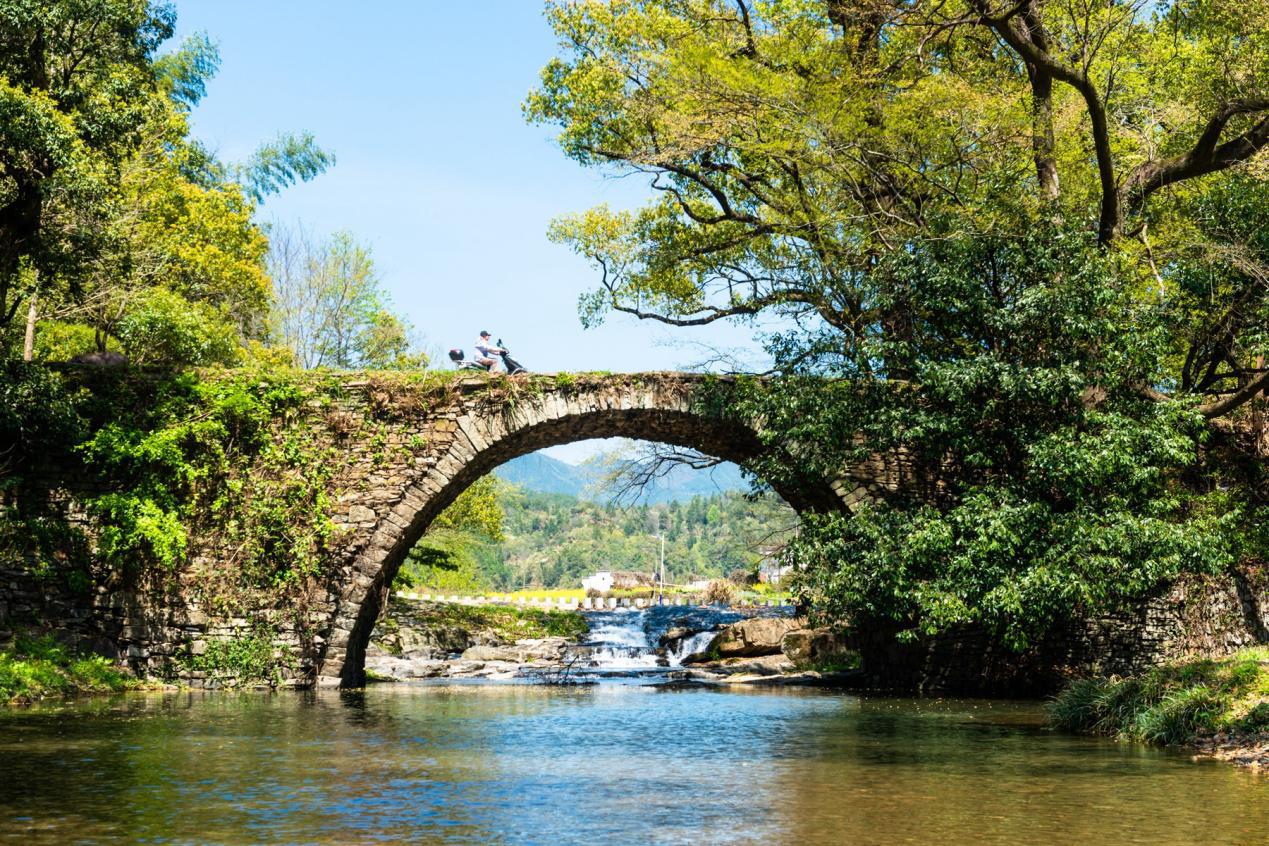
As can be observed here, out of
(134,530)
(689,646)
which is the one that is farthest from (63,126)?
(689,646)

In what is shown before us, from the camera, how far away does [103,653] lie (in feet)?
51.8

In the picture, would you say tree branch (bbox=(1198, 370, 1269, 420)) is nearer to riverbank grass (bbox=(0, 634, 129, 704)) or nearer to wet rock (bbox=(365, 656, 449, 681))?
wet rock (bbox=(365, 656, 449, 681))

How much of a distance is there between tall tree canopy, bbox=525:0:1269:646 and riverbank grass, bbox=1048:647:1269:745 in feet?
5.95

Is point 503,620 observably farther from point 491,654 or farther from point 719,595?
point 719,595

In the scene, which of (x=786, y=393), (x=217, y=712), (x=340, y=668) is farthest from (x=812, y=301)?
(x=217, y=712)

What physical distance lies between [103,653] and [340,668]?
3159 millimetres

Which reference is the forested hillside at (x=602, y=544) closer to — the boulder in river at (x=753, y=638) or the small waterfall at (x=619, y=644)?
the small waterfall at (x=619, y=644)

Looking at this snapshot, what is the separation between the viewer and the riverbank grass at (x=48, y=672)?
1358 centimetres

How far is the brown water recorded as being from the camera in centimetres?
635

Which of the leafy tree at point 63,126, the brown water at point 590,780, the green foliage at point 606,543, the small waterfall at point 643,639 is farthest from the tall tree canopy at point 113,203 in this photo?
the green foliage at point 606,543

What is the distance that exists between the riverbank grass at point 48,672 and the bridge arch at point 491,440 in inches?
111

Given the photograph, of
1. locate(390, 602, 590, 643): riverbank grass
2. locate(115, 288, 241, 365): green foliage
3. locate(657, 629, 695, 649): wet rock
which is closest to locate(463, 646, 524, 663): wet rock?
locate(390, 602, 590, 643): riverbank grass

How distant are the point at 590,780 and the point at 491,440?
28.9 ft

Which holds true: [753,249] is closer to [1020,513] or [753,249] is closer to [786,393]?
[786,393]
